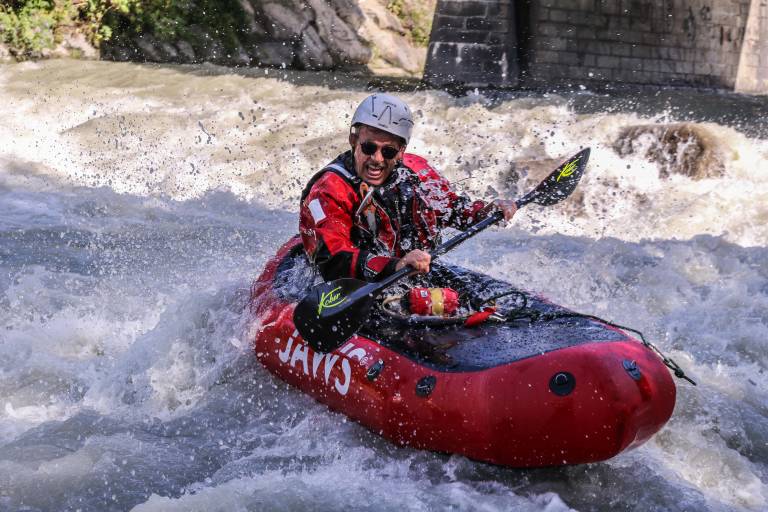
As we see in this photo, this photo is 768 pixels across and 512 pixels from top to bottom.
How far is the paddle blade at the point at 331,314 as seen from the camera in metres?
3.78

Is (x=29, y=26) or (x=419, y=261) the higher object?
(x=419, y=261)

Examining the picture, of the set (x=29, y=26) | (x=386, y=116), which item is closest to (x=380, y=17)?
(x=29, y=26)

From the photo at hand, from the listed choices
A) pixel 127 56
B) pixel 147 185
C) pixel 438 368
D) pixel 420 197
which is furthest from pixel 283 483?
pixel 127 56

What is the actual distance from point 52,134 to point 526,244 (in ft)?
18.5

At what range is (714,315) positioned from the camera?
18.4 ft

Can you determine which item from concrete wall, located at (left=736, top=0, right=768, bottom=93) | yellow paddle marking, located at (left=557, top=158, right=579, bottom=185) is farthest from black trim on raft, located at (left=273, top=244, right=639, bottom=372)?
concrete wall, located at (left=736, top=0, right=768, bottom=93)

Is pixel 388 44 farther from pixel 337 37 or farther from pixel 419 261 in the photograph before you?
pixel 419 261

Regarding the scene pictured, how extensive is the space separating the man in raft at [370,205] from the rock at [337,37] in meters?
10.00

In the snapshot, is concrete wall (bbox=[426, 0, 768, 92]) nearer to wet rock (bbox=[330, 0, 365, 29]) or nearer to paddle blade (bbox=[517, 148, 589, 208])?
wet rock (bbox=[330, 0, 365, 29])

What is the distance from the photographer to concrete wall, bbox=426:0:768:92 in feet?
47.0

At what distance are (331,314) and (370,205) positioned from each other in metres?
0.65

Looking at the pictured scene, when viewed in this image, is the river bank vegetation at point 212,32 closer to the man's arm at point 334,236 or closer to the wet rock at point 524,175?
the wet rock at point 524,175

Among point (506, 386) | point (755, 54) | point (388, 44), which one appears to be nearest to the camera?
point (506, 386)

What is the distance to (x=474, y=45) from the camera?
14.3 meters
